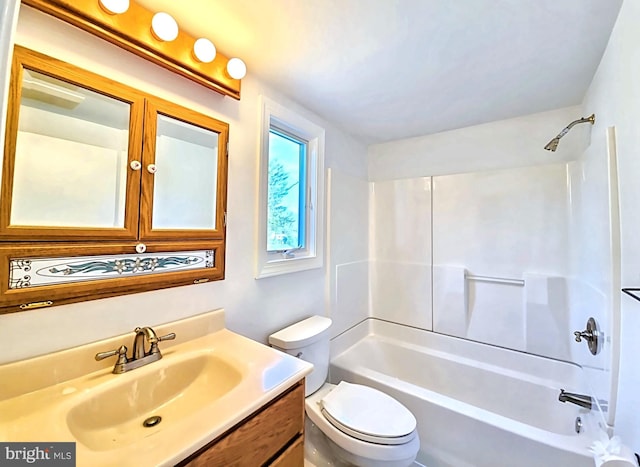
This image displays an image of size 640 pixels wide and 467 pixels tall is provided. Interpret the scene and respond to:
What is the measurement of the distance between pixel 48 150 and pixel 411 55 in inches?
59.5

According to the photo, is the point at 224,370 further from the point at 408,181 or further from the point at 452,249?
the point at 408,181

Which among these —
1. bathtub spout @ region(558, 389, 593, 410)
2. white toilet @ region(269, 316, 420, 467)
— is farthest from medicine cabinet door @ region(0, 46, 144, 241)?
bathtub spout @ region(558, 389, 593, 410)

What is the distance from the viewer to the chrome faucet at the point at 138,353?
924 millimetres

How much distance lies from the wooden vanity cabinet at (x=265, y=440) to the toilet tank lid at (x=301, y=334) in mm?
501

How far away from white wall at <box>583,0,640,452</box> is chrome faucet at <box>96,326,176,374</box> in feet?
5.52

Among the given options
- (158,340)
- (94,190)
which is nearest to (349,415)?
(158,340)

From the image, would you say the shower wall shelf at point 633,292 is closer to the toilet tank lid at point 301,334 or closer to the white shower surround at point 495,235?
the white shower surround at point 495,235

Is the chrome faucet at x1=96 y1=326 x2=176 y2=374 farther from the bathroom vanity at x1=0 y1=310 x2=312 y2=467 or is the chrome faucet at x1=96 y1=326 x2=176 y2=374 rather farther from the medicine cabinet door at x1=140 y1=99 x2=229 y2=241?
the medicine cabinet door at x1=140 y1=99 x2=229 y2=241

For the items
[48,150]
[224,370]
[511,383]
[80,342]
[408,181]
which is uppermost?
[408,181]

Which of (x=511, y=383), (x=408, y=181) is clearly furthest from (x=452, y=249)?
(x=511, y=383)

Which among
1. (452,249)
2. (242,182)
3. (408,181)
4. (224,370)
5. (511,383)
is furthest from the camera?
(408,181)

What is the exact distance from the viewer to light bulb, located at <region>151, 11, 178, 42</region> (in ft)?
3.27

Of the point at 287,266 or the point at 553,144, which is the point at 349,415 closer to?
the point at 287,266

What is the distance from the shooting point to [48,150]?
2.82 ft
